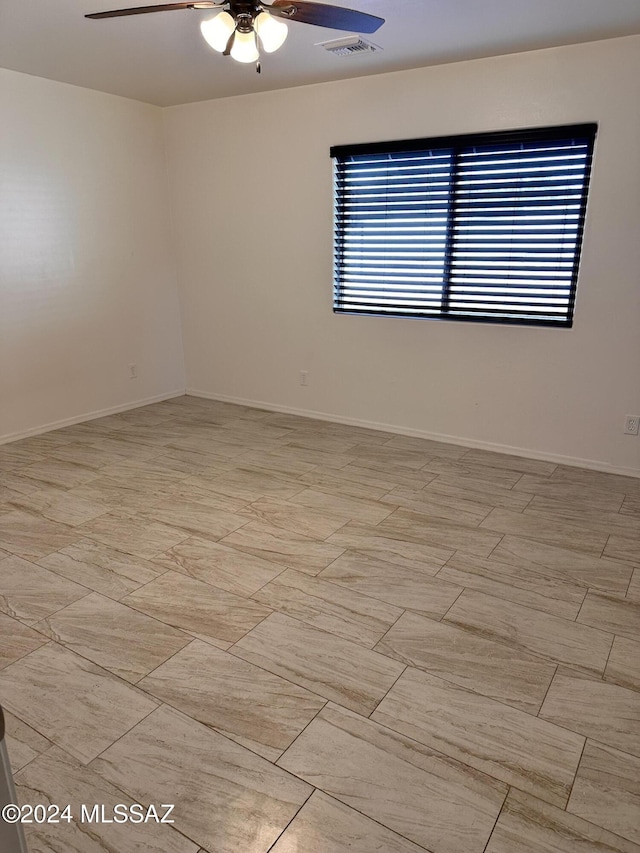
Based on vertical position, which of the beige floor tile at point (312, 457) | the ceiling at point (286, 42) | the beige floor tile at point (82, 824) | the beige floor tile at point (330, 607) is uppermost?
the ceiling at point (286, 42)

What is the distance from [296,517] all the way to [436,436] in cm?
164

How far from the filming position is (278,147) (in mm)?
4590

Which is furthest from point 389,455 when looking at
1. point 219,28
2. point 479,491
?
point 219,28

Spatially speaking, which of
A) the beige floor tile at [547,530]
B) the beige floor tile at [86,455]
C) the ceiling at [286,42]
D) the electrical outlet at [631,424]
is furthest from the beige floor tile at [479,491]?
the ceiling at [286,42]

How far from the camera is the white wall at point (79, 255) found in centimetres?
423

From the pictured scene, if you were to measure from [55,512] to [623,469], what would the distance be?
3459 millimetres

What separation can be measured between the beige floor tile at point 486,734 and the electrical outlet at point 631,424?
241 centimetres

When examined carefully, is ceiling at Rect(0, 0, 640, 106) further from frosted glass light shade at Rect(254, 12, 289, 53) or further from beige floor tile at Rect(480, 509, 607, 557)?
beige floor tile at Rect(480, 509, 607, 557)

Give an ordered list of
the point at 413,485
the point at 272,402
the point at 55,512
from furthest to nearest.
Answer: the point at 272,402 → the point at 413,485 → the point at 55,512

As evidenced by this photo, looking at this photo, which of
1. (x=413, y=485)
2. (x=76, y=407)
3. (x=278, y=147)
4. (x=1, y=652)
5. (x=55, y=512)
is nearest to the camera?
(x=1, y=652)

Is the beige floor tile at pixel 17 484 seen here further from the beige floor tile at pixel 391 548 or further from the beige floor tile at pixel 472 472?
the beige floor tile at pixel 472 472

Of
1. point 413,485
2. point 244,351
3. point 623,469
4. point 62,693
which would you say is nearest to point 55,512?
point 62,693

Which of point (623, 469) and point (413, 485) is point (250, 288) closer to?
point (413, 485)

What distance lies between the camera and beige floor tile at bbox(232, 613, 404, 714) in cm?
197
